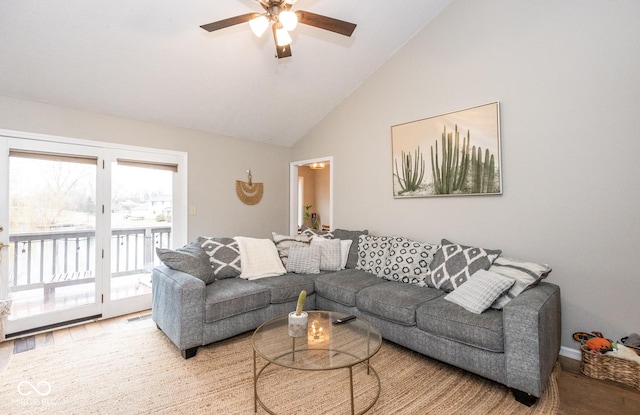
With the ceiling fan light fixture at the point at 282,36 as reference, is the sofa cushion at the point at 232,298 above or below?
below

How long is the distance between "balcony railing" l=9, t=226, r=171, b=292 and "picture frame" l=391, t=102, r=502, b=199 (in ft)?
10.4

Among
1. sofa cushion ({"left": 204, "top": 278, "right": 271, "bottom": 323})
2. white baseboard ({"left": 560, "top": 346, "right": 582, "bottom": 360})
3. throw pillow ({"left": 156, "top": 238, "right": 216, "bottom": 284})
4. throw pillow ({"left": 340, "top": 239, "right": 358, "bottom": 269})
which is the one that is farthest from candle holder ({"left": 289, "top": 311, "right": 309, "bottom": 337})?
white baseboard ({"left": 560, "top": 346, "right": 582, "bottom": 360})

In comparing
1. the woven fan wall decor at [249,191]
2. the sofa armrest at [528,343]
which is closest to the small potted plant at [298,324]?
the sofa armrest at [528,343]

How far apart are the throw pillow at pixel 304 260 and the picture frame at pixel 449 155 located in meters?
1.25

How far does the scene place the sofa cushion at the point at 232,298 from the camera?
8.39 feet

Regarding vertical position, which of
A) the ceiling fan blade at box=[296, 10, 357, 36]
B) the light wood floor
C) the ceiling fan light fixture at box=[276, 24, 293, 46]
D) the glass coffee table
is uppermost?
the ceiling fan blade at box=[296, 10, 357, 36]

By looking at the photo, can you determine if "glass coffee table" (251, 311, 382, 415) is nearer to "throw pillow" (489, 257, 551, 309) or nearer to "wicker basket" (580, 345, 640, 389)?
"throw pillow" (489, 257, 551, 309)

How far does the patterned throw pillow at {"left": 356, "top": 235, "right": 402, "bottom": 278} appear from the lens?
3352 millimetres

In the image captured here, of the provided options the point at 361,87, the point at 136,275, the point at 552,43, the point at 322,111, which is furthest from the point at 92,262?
the point at 552,43

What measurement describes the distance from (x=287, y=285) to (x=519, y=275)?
2054 millimetres

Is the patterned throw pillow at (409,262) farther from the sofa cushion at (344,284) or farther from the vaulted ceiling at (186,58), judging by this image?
the vaulted ceiling at (186,58)

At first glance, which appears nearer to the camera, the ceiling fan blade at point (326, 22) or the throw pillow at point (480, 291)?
the ceiling fan blade at point (326, 22)

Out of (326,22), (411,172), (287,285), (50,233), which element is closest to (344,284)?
(287,285)

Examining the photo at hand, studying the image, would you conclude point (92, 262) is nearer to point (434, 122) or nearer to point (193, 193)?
point (193, 193)
